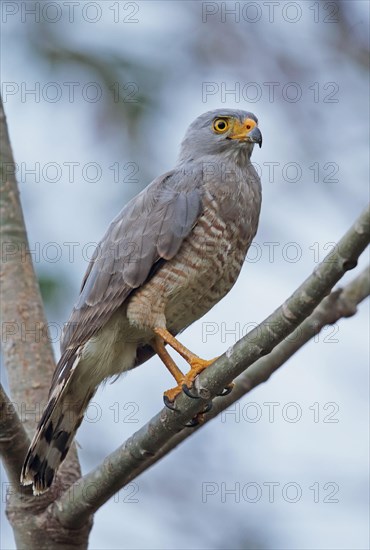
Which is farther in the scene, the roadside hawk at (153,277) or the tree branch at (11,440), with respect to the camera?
the roadside hawk at (153,277)

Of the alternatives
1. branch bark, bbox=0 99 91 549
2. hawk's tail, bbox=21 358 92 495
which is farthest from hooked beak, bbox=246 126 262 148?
hawk's tail, bbox=21 358 92 495

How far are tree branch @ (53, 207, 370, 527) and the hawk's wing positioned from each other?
74 cm

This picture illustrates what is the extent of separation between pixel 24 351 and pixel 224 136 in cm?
166

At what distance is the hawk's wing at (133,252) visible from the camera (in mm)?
4566

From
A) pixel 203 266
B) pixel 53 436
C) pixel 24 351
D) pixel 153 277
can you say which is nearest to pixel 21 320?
pixel 24 351

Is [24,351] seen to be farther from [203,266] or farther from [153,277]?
[203,266]

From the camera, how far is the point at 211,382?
11.4 feet

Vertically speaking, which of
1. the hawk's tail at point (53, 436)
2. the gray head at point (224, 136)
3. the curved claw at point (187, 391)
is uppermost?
the gray head at point (224, 136)

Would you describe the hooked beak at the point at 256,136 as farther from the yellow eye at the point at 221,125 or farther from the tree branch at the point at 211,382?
the tree branch at the point at 211,382

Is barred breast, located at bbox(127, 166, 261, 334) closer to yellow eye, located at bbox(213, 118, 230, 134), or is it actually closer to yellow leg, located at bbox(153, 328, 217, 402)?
yellow leg, located at bbox(153, 328, 217, 402)

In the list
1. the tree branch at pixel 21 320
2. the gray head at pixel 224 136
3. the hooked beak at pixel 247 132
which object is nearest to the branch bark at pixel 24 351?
the tree branch at pixel 21 320

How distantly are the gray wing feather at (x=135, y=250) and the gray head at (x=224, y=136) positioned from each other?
15.2 inches

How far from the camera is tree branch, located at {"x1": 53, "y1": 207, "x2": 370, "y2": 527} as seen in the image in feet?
9.44

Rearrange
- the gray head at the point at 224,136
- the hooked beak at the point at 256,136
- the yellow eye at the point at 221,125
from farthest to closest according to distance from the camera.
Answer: the yellow eye at the point at 221,125, the gray head at the point at 224,136, the hooked beak at the point at 256,136
